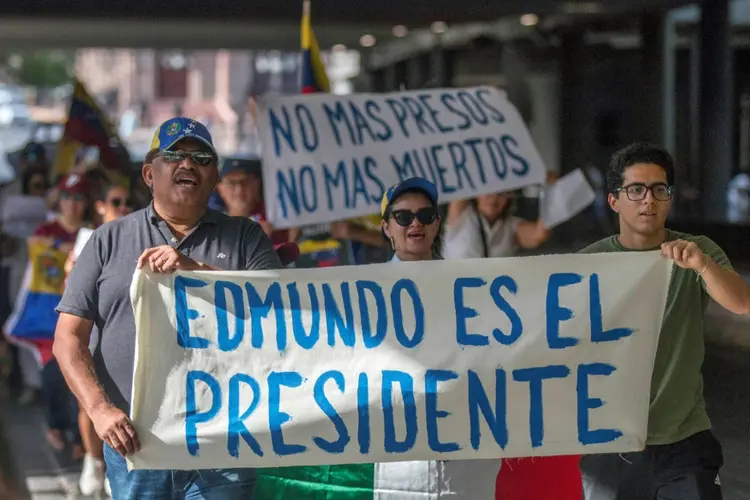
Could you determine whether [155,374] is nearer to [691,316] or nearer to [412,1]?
[691,316]

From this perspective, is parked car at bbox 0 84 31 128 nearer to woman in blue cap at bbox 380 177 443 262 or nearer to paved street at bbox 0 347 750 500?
paved street at bbox 0 347 750 500

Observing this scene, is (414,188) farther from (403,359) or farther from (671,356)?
(671,356)

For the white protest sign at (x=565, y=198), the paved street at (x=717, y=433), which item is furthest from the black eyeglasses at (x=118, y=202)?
the white protest sign at (x=565, y=198)

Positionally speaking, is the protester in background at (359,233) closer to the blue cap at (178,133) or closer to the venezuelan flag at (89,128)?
the venezuelan flag at (89,128)

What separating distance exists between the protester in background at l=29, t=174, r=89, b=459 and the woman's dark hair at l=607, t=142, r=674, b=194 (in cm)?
478

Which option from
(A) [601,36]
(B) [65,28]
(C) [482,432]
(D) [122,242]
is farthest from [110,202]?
(B) [65,28]

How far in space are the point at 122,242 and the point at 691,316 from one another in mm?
1840

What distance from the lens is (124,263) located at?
408 centimetres

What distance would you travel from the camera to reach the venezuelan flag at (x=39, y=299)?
8.74 meters

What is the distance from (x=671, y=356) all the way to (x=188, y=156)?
1671 millimetres

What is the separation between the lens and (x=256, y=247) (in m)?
4.22

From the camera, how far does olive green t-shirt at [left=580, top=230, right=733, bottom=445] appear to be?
162 inches

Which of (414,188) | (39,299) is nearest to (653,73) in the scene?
(39,299)

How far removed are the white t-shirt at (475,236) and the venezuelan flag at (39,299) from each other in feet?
9.37
